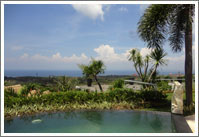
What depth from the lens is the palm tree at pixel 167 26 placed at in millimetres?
5164

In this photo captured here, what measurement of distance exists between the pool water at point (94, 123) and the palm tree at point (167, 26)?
1.83m

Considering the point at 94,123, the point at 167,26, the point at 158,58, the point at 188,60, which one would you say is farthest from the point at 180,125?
the point at 158,58

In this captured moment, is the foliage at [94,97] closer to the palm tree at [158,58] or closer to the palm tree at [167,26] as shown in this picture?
the palm tree at [167,26]

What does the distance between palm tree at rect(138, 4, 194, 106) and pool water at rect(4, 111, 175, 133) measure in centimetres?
183

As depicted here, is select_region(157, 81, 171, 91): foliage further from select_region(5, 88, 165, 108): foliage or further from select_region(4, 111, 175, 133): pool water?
select_region(4, 111, 175, 133): pool water

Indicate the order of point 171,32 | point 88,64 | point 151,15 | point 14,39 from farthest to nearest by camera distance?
point 88,64, point 14,39, point 171,32, point 151,15

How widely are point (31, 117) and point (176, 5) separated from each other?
5997 mm

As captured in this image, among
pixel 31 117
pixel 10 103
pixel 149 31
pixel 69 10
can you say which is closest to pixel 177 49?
pixel 149 31

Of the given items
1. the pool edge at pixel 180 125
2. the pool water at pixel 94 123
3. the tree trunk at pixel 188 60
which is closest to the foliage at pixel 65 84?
the pool water at pixel 94 123

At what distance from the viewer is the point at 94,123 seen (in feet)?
15.2

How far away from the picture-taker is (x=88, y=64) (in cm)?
947

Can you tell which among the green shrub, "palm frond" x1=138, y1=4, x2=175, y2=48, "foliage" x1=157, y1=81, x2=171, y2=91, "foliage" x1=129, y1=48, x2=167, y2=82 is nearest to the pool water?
the green shrub

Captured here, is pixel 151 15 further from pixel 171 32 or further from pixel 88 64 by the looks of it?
pixel 88 64

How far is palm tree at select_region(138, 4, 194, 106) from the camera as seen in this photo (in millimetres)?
5164
